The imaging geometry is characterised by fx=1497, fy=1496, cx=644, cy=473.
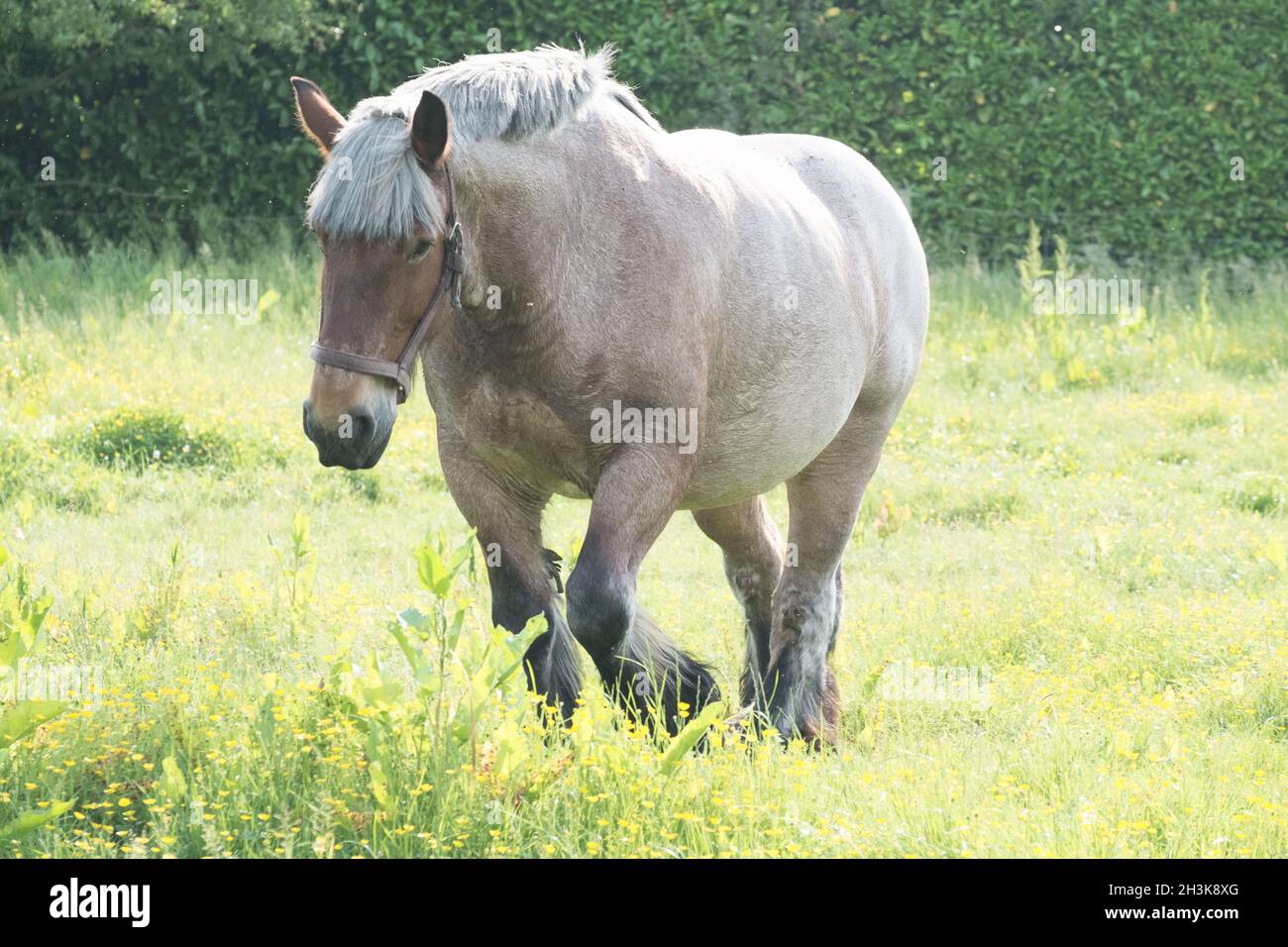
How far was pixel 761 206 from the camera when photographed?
473cm

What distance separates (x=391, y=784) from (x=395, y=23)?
8818mm

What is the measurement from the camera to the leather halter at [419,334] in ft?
11.5

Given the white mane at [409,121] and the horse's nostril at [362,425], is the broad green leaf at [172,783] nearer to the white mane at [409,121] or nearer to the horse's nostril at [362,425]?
the horse's nostril at [362,425]

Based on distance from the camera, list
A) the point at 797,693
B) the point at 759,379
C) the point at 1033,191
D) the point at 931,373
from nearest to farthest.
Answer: the point at 759,379 → the point at 797,693 → the point at 931,373 → the point at 1033,191

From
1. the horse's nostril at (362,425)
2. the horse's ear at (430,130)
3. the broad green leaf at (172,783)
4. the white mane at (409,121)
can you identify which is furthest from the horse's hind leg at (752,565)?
the broad green leaf at (172,783)

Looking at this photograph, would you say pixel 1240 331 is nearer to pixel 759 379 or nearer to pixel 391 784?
pixel 759 379

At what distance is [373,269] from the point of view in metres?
3.54

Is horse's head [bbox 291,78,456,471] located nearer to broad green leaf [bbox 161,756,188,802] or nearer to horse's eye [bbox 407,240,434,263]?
horse's eye [bbox 407,240,434,263]

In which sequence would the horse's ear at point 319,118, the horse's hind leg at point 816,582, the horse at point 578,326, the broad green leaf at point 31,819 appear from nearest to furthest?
the broad green leaf at point 31,819 → the horse at point 578,326 → the horse's ear at point 319,118 → the horse's hind leg at point 816,582

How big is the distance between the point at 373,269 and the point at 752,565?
2.32 m

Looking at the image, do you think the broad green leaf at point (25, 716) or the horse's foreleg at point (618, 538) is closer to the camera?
the broad green leaf at point (25, 716)

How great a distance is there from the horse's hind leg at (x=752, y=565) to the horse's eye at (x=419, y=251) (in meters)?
1.98

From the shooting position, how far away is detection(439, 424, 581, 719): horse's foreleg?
4305mm

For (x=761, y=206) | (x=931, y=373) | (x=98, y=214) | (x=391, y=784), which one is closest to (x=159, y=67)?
(x=98, y=214)
